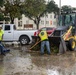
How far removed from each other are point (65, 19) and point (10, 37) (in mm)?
5251

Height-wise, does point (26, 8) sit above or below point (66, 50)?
above

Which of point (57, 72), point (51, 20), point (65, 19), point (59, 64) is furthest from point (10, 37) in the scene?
point (51, 20)

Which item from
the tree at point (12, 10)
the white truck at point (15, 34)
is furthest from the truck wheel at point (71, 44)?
the tree at point (12, 10)

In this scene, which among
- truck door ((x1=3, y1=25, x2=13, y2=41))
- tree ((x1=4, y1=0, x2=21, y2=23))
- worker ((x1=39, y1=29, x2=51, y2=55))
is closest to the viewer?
worker ((x1=39, y1=29, x2=51, y2=55))

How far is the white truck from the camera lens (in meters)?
24.6

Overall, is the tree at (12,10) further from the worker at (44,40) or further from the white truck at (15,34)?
the worker at (44,40)

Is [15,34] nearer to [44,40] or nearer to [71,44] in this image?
[71,44]

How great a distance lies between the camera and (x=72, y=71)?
1171 cm

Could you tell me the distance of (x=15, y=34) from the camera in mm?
24812

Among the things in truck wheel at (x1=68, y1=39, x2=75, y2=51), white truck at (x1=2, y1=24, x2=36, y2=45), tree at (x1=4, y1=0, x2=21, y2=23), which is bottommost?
truck wheel at (x1=68, y1=39, x2=75, y2=51)

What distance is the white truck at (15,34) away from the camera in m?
24.6

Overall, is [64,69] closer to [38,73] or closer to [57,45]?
[38,73]

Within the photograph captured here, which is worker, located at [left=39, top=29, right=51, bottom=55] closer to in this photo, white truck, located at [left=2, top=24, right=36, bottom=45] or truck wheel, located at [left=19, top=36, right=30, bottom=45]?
white truck, located at [left=2, top=24, right=36, bottom=45]

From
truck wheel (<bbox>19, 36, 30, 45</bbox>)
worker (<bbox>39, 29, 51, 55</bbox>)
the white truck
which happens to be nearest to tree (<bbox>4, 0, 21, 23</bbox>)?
the white truck
